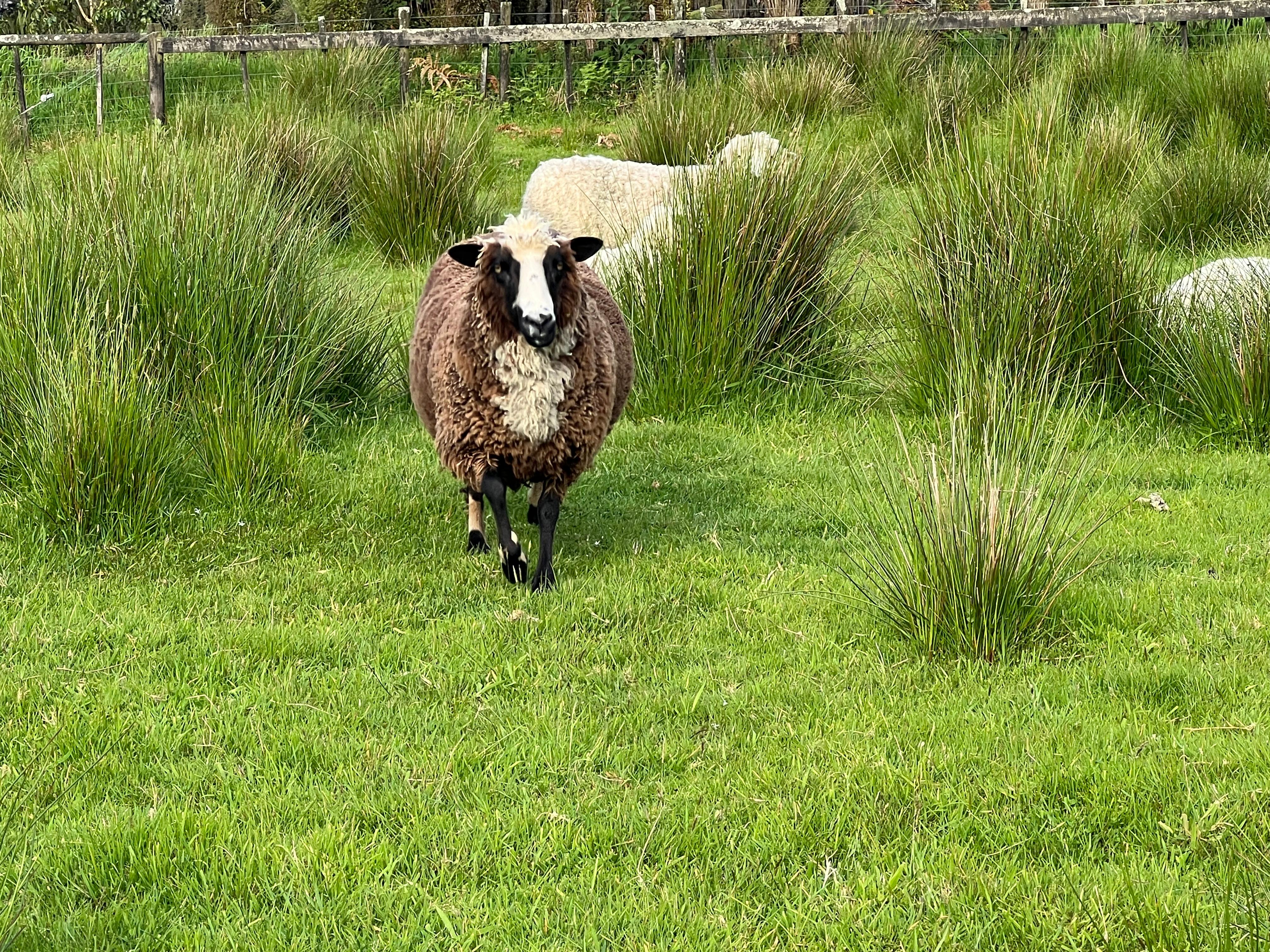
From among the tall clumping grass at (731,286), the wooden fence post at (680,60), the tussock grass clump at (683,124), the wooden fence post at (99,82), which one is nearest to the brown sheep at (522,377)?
the tall clumping grass at (731,286)

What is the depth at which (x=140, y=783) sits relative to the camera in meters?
3.81

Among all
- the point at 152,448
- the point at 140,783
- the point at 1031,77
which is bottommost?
the point at 140,783

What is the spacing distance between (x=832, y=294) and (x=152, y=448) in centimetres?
388

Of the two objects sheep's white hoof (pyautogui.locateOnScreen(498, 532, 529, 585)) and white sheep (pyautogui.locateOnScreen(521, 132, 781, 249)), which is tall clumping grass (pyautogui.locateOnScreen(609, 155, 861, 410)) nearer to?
white sheep (pyautogui.locateOnScreen(521, 132, 781, 249))

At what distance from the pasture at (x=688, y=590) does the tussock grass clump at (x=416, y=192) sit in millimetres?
1174

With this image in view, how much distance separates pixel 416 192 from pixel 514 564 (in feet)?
20.2

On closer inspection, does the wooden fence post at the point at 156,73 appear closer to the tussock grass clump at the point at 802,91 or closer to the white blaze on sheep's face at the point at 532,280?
the tussock grass clump at the point at 802,91

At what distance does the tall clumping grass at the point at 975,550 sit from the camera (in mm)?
4414

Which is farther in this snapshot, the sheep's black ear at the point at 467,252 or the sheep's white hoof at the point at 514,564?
the sheep's black ear at the point at 467,252

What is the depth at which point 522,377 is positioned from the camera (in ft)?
17.3

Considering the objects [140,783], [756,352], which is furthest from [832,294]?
[140,783]

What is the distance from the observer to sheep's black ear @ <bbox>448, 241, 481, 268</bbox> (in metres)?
5.34

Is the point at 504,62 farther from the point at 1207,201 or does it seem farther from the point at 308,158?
the point at 1207,201

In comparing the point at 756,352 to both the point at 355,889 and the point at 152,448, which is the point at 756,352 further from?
the point at 355,889
